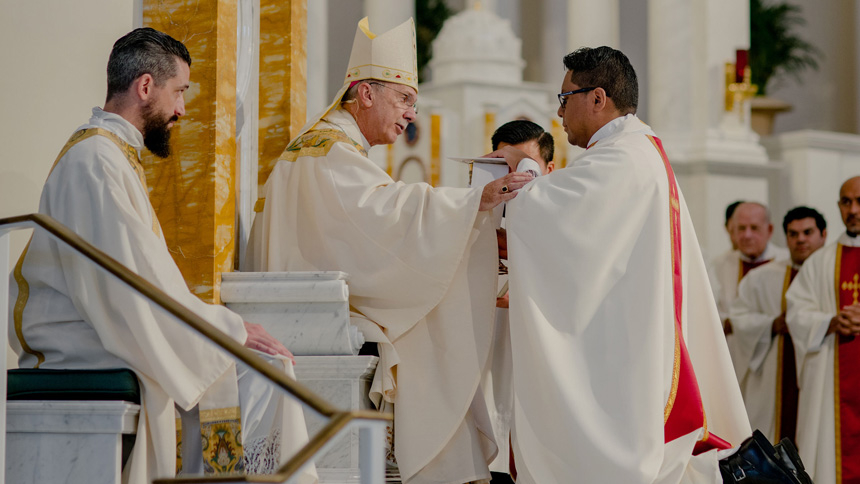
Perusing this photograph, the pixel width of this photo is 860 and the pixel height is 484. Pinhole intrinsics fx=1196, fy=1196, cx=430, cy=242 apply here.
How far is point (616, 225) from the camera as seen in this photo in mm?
4555

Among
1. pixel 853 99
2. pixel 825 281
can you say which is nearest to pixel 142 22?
pixel 825 281

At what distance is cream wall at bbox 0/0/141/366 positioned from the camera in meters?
4.88

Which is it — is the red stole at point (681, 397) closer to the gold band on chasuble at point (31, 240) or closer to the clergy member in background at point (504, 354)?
the clergy member in background at point (504, 354)

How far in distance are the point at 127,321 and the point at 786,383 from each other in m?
5.70

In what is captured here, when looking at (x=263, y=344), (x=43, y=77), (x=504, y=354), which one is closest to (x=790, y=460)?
(x=504, y=354)

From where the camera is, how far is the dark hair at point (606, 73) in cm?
490

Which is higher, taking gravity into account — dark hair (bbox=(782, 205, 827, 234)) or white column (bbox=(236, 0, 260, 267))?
white column (bbox=(236, 0, 260, 267))

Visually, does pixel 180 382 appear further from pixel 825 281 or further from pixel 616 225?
pixel 825 281

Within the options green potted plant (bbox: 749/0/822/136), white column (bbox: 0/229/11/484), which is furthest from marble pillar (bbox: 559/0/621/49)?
white column (bbox: 0/229/11/484)

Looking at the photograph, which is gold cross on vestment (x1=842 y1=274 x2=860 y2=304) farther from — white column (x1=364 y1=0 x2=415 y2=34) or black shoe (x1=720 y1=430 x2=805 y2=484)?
white column (x1=364 y1=0 x2=415 y2=34)

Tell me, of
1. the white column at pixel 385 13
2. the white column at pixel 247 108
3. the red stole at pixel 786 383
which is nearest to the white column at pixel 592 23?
the white column at pixel 385 13

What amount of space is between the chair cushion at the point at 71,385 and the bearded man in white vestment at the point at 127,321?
0.08m

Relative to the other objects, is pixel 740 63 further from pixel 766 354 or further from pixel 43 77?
pixel 43 77

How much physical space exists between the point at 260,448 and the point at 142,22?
6.41 feet
